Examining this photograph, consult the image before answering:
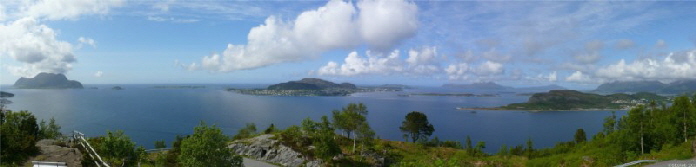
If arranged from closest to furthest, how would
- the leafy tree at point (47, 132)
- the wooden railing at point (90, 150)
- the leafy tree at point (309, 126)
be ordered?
the wooden railing at point (90, 150) → the leafy tree at point (47, 132) → the leafy tree at point (309, 126)

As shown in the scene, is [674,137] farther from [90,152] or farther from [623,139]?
[90,152]

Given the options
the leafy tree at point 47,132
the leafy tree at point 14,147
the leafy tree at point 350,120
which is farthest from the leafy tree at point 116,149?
the leafy tree at point 350,120

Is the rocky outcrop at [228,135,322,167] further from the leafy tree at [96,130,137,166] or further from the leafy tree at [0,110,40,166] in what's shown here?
the leafy tree at [0,110,40,166]

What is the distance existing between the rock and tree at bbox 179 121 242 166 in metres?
8.83

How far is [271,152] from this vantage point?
157 ft

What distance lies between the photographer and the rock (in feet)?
85.4

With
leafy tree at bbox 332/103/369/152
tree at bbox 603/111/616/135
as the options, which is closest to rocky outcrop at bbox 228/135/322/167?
leafy tree at bbox 332/103/369/152

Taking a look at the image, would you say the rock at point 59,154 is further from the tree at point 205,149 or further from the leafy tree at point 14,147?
the tree at point 205,149

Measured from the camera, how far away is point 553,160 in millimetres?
44656

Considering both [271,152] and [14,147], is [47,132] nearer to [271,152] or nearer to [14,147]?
[271,152]

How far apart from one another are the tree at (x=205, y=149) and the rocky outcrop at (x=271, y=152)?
21049mm

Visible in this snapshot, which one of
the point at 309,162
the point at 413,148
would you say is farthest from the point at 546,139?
the point at 309,162

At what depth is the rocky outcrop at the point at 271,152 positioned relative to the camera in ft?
150

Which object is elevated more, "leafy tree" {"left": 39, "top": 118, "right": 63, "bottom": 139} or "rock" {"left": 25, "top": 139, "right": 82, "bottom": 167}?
"rock" {"left": 25, "top": 139, "right": 82, "bottom": 167}
